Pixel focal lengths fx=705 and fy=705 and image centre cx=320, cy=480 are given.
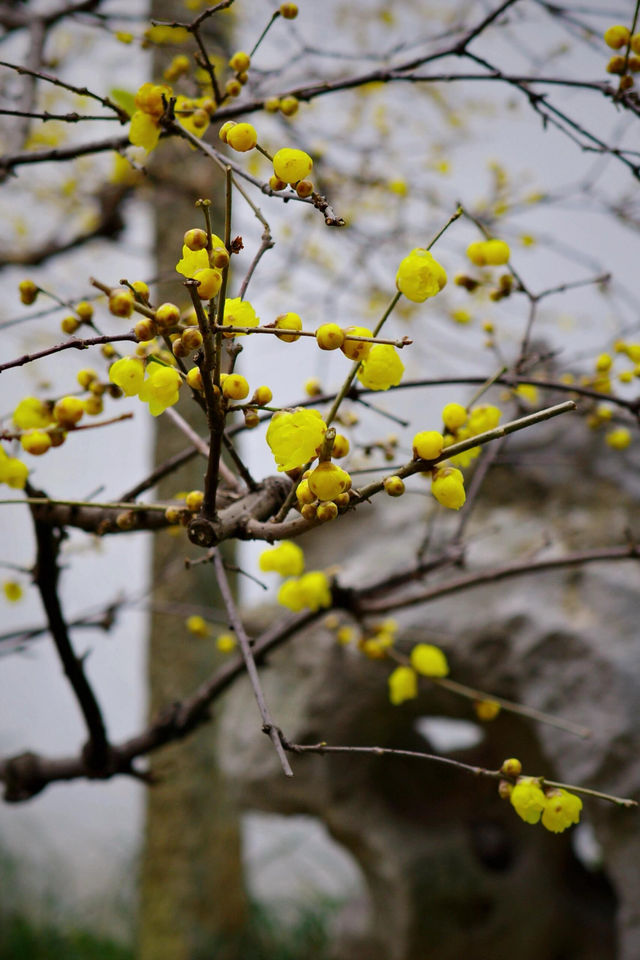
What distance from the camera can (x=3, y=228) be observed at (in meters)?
2.57

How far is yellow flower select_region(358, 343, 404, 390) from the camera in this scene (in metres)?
0.38

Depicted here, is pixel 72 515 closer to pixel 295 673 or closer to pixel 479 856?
pixel 295 673

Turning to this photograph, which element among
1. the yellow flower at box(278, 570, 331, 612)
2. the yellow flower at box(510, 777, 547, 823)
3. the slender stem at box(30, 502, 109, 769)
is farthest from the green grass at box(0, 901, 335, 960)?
the yellow flower at box(510, 777, 547, 823)

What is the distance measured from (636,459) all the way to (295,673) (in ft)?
2.61

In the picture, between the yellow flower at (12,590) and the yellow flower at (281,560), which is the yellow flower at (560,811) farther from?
the yellow flower at (12,590)

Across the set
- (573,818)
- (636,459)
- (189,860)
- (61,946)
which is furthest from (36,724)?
(573,818)

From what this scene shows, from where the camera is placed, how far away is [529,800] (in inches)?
16.0

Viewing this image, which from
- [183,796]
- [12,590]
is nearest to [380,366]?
[12,590]

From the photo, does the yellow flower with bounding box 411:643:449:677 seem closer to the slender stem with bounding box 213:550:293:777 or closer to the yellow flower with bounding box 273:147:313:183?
the slender stem with bounding box 213:550:293:777

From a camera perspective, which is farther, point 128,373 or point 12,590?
point 12,590

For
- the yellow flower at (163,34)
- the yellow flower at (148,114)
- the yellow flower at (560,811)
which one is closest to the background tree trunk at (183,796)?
the yellow flower at (163,34)

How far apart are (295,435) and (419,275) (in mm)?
105

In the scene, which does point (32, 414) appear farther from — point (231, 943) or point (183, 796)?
point (231, 943)

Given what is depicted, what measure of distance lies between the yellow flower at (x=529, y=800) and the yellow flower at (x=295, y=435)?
0.24 meters
